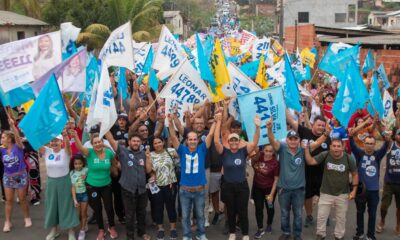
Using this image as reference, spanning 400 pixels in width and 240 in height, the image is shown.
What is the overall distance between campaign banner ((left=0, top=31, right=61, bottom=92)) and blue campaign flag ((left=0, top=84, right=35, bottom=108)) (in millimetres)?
233

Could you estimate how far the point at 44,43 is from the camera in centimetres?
768

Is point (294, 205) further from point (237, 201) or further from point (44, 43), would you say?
point (44, 43)

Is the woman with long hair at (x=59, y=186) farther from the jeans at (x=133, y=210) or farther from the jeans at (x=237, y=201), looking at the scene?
the jeans at (x=237, y=201)

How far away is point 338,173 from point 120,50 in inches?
171

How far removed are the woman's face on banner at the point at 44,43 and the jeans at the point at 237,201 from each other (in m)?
3.61

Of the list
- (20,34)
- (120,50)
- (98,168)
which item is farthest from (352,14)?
(98,168)

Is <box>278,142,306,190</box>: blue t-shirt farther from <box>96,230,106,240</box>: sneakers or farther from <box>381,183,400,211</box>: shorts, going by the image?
<box>96,230,106,240</box>: sneakers

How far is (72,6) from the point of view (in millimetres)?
29562

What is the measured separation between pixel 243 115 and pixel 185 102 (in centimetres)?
100

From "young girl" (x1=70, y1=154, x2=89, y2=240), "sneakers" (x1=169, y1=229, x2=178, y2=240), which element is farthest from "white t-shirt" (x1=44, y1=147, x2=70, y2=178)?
"sneakers" (x1=169, y1=229, x2=178, y2=240)

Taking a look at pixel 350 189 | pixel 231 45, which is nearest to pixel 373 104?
pixel 350 189

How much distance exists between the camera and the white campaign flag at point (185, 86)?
699 centimetres

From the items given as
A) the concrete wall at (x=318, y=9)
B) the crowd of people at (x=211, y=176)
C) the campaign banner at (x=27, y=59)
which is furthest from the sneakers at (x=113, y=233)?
the concrete wall at (x=318, y=9)

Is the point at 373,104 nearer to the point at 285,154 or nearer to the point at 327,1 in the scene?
the point at 285,154
